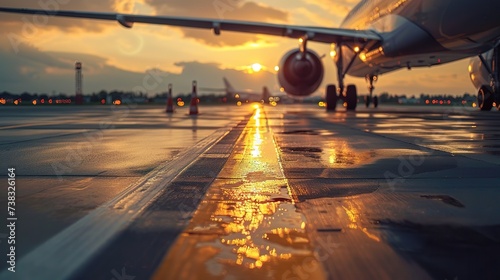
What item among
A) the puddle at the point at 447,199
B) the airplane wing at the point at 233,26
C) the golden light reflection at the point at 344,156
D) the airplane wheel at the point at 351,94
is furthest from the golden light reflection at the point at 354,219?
the airplane wheel at the point at 351,94

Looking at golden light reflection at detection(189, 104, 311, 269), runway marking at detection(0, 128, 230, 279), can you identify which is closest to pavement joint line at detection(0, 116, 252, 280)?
runway marking at detection(0, 128, 230, 279)

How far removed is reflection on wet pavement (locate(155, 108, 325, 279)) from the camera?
2.51 meters

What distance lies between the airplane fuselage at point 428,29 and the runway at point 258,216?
23.0 ft

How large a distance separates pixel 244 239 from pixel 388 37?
1626 centimetres

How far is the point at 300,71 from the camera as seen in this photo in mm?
22219

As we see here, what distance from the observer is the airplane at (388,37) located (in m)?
13.5

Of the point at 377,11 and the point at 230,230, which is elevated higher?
the point at 377,11

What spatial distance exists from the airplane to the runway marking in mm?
10894

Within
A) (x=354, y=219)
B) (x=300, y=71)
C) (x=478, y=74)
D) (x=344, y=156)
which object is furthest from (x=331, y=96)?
(x=354, y=219)

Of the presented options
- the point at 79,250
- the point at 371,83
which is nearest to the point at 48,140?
the point at 79,250

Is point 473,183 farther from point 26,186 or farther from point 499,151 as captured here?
point 26,186

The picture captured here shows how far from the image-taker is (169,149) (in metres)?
8.19

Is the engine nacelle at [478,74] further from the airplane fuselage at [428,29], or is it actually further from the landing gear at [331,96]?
the landing gear at [331,96]

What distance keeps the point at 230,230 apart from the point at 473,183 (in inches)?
111
